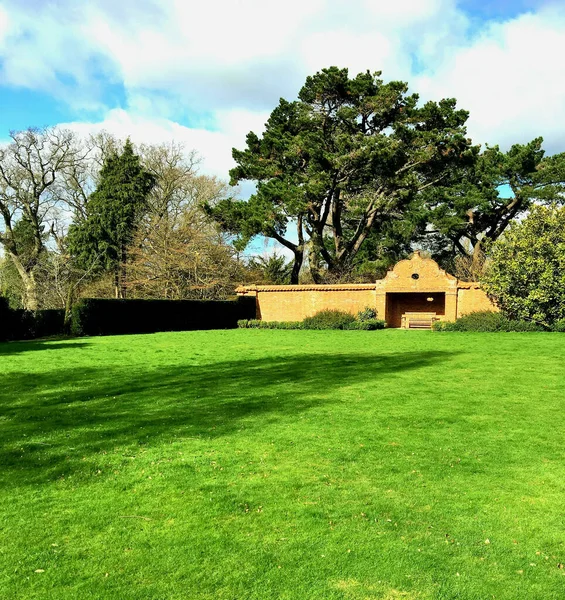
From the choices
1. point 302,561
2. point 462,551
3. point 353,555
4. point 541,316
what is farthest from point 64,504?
point 541,316

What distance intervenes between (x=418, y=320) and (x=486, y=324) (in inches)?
210

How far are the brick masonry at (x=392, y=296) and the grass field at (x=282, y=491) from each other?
18968 mm

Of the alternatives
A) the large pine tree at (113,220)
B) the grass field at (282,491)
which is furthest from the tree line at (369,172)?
the grass field at (282,491)

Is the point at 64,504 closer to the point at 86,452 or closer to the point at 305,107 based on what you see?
the point at 86,452

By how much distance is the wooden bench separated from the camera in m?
28.4

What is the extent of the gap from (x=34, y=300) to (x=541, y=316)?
32.1m

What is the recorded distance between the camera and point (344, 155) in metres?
28.4

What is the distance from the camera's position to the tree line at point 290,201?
2938 cm

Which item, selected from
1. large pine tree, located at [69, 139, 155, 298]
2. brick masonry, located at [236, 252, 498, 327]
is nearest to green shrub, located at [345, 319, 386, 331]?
brick masonry, located at [236, 252, 498, 327]

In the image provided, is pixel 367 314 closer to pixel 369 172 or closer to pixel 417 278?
pixel 417 278

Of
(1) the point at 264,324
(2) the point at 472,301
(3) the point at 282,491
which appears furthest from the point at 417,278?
(3) the point at 282,491

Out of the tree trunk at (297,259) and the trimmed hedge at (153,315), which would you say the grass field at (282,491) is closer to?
the trimmed hedge at (153,315)

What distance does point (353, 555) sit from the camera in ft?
10.4

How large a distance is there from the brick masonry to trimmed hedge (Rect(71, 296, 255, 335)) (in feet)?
5.81
